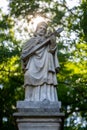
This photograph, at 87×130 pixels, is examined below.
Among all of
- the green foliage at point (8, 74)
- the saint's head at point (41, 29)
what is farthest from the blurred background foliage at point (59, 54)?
the saint's head at point (41, 29)

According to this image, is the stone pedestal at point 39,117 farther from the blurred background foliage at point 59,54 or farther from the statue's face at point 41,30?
the blurred background foliage at point 59,54

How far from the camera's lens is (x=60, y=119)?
32.3ft

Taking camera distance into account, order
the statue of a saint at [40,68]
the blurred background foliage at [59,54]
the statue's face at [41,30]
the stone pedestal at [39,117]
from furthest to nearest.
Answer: the blurred background foliage at [59,54]
the statue's face at [41,30]
the statue of a saint at [40,68]
the stone pedestal at [39,117]

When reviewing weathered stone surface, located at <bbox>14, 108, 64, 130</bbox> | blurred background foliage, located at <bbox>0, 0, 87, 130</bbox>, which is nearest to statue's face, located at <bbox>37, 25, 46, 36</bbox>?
weathered stone surface, located at <bbox>14, 108, 64, 130</bbox>

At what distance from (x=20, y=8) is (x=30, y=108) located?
31.9 feet

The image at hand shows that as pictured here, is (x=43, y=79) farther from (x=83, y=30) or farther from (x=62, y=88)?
(x=62, y=88)

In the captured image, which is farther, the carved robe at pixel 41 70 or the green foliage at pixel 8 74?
the green foliage at pixel 8 74

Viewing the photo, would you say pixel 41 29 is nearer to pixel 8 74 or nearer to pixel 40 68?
pixel 40 68

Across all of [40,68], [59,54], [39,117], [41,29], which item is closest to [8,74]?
[59,54]

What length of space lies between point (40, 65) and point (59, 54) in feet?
27.5

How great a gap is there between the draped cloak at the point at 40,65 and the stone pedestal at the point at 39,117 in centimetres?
72

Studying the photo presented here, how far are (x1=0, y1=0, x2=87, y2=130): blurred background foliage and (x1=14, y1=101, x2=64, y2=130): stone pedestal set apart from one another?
8335 millimetres

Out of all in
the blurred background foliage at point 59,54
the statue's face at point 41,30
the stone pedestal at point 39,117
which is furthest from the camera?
the blurred background foliage at point 59,54

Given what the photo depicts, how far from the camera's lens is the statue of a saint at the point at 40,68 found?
407 inches
